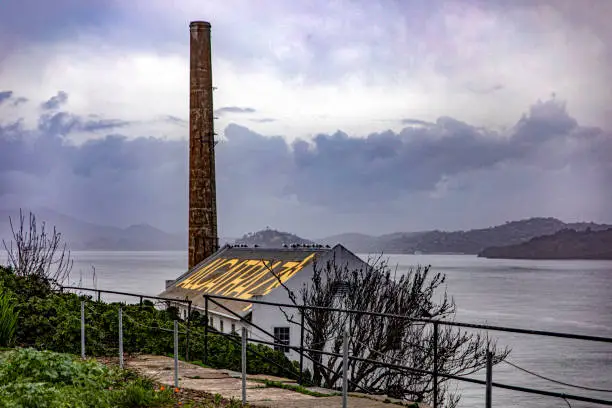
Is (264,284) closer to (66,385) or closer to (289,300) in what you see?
(289,300)

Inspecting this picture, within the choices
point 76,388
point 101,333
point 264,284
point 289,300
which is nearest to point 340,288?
point 289,300

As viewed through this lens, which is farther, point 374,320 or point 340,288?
point 340,288

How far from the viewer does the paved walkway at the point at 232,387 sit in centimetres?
1129

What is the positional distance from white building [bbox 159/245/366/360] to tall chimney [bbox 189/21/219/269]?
529cm

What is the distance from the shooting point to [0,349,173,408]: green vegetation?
392 inches

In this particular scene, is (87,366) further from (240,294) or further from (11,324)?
(240,294)

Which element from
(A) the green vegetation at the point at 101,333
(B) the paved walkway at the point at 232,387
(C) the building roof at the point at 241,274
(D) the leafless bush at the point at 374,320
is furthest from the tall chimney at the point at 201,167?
(B) the paved walkway at the point at 232,387

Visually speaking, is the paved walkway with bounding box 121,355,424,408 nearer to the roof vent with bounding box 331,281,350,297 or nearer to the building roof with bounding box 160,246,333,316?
the building roof with bounding box 160,246,333,316

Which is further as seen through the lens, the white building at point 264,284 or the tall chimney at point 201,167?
the tall chimney at point 201,167

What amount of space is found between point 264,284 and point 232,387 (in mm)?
19961

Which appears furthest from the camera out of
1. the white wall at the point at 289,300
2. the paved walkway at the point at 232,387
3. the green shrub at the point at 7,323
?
the white wall at the point at 289,300

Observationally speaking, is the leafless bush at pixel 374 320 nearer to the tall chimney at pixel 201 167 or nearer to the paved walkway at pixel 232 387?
the tall chimney at pixel 201 167

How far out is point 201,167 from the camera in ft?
139

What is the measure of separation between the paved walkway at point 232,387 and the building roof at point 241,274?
15.1m
